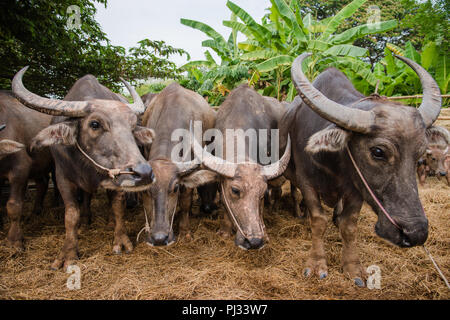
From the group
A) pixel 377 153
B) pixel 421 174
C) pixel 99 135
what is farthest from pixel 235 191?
pixel 421 174

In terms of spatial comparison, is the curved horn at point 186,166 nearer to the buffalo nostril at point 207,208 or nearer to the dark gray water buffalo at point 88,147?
the dark gray water buffalo at point 88,147

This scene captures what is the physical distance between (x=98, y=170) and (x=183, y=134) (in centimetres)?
130

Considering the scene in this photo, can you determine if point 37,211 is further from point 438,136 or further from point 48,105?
point 438,136

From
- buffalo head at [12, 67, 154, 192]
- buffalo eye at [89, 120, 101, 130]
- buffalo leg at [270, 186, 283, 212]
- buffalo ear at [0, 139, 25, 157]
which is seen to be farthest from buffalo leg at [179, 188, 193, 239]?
buffalo ear at [0, 139, 25, 157]

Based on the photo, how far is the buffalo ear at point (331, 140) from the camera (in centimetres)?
234

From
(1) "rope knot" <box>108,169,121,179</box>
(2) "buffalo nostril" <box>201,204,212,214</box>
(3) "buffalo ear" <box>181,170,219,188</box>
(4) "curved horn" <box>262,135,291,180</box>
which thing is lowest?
(2) "buffalo nostril" <box>201,204,212,214</box>

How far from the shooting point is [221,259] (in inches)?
132

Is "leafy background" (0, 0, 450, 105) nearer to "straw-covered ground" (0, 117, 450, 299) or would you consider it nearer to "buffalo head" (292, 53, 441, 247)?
"straw-covered ground" (0, 117, 450, 299)

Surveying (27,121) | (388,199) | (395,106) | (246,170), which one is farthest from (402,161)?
(27,121)

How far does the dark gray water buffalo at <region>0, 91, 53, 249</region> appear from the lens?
352 centimetres

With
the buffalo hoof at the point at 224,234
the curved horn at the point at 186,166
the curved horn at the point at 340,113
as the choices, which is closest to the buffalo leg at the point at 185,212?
the buffalo hoof at the point at 224,234

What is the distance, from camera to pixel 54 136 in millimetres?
2891

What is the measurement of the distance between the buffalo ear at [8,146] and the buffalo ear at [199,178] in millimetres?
1895

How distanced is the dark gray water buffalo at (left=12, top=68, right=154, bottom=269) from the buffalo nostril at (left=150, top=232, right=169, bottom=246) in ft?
1.81
